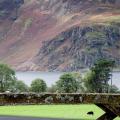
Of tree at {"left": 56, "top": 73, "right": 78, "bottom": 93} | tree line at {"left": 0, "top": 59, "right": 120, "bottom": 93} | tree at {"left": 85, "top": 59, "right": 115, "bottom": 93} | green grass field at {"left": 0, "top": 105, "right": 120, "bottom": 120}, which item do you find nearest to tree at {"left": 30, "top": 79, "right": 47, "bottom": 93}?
tree line at {"left": 0, "top": 59, "right": 120, "bottom": 93}

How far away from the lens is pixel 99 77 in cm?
8269

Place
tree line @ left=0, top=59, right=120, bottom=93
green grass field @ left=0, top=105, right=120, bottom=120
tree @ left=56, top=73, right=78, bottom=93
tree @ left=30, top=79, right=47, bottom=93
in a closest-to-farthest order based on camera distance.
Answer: green grass field @ left=0, top=105, right=120, bottom=120, tree @ left=56, top=73, right=78, bottom=93, tree @ left=30, top=79, right=47, bottom=93, tree line @ left=0, top=59, right=120, bottom=93

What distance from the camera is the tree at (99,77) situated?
7998 centimetres

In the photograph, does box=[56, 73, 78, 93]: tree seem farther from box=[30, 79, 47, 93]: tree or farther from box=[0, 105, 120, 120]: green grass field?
box=[0, 105, 120, 120]: green grass field

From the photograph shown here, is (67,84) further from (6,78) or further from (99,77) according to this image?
(6,78)

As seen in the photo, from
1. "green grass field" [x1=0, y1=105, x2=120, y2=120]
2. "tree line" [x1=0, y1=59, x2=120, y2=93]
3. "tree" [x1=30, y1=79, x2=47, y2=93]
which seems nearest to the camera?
"green grass field" [x1=0, y1=105, x2=120, y2=120]

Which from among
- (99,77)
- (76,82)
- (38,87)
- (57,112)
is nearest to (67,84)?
(76,82)

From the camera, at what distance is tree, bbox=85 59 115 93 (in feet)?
262

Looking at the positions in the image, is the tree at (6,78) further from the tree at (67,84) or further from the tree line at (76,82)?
the tree at (67,84)

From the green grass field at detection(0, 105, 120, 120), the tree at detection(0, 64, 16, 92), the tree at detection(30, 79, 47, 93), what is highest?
the tree at detection(0, 64, 16, 92)

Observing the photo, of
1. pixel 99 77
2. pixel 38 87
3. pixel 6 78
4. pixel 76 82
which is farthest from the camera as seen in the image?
pixel 99 77

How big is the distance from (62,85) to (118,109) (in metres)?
68.3

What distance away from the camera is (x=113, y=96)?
10.2 metres

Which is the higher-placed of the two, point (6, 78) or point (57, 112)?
point (6, 78)
